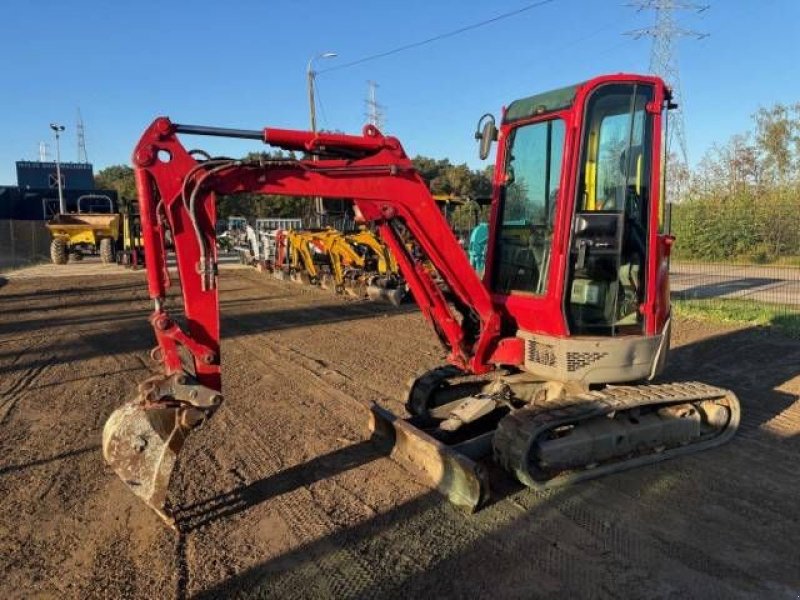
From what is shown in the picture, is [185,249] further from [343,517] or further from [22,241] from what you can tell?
[22,241]

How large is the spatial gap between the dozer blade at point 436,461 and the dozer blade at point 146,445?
1619mm

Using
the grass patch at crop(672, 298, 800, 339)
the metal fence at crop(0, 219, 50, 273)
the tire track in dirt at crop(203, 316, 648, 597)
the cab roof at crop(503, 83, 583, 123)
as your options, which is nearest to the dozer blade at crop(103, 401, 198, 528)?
the tire track in dirt at crop(203, 316, 648, 597)

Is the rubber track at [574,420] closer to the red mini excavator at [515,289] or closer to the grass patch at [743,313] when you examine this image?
the red mini excavator at [515,289]

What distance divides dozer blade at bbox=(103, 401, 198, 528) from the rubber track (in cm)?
207

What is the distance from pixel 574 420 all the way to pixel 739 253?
633 inches

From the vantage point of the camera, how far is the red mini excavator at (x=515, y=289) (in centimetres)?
385

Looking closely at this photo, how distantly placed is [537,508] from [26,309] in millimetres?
13069

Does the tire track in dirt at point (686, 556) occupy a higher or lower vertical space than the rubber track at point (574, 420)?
lower

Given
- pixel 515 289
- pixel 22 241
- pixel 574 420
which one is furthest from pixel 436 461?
pixel 22 241

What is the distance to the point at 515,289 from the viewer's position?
510 centimetres

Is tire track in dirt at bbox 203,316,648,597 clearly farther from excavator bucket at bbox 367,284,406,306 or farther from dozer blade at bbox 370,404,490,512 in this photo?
excavator bucket at bbox 367,284,406,306

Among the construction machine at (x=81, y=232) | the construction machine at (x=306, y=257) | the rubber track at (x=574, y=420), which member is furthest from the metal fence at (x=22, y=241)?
the rubber track at (x=574, y=420)

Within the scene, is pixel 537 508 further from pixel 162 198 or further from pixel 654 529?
pixel 162 198

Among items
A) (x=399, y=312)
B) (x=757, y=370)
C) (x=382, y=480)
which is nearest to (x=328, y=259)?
(x=399, y=312)
